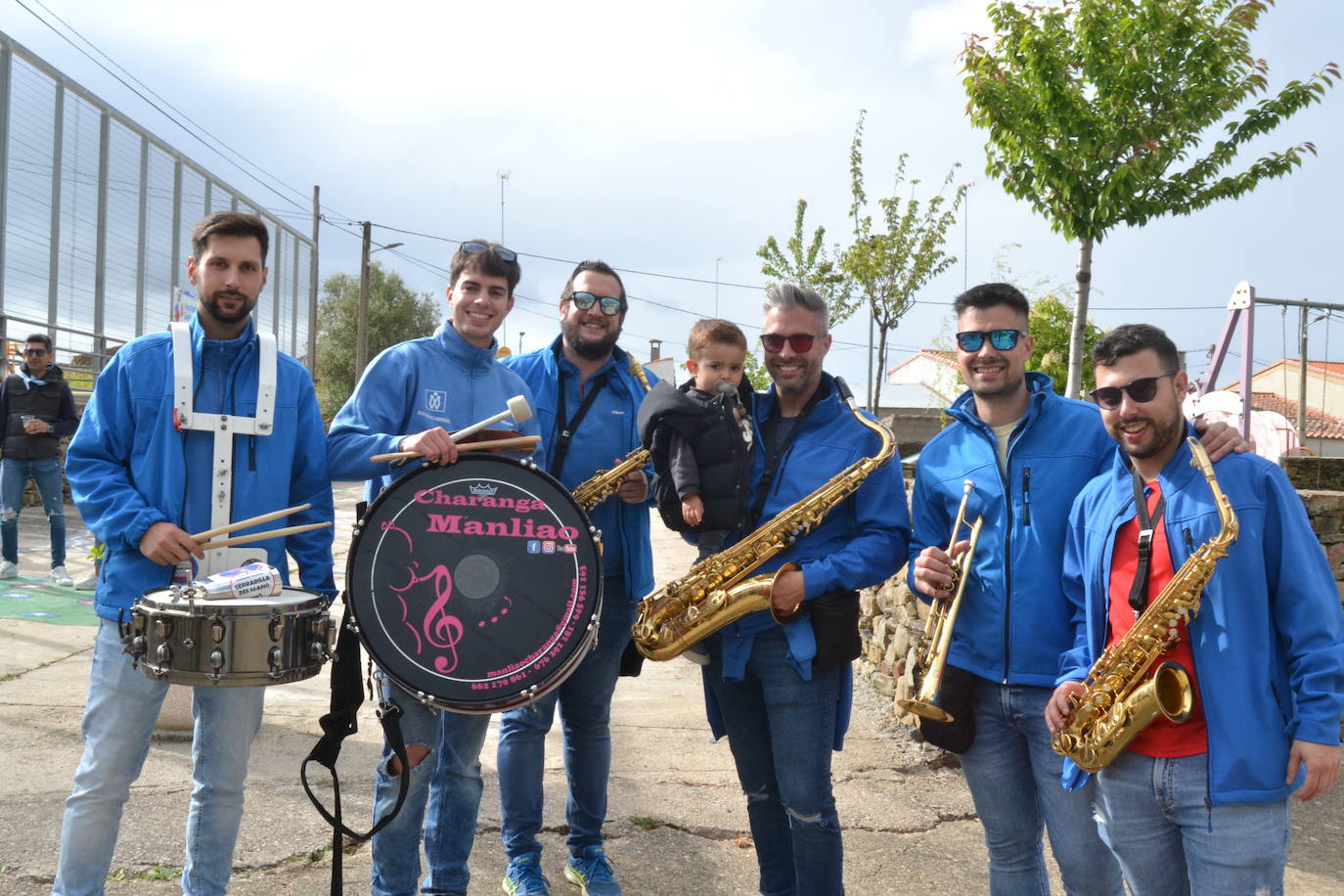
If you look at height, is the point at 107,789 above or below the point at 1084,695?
below

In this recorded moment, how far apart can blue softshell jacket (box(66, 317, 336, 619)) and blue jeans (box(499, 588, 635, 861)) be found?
1065 millimetres

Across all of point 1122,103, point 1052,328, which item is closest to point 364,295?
point 1052,328

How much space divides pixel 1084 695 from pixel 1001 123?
673 centimetres

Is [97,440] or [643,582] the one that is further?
[643,582]

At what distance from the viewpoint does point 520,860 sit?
3.96m

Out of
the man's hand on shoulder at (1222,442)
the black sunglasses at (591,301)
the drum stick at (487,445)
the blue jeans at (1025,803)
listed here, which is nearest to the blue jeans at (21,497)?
the black sunglasses at (591,301)

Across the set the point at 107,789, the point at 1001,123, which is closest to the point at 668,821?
the point at 107,789

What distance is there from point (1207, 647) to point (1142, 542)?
0.99 feet

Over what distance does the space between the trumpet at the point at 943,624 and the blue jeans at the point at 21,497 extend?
9318mm

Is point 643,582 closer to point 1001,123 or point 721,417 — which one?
point 721,417

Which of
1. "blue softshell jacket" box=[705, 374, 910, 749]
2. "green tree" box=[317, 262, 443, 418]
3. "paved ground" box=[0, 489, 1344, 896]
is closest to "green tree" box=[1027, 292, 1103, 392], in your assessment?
"paved ground" box=[0, 489, 1344, 896]

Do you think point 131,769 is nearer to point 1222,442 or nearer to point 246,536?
point 246,536

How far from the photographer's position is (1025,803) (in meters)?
3.07

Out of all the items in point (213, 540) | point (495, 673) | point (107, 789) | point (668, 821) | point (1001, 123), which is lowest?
point (668, 821)
